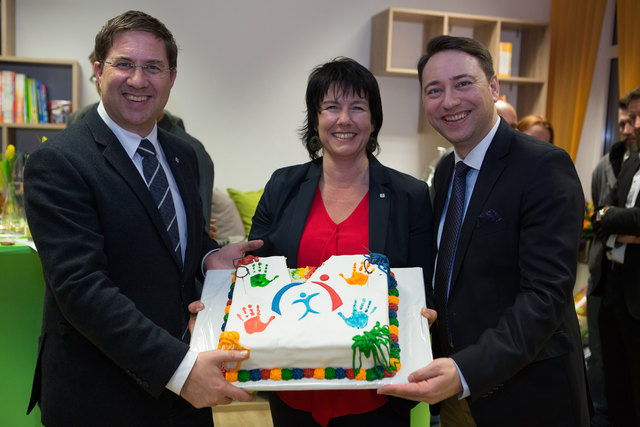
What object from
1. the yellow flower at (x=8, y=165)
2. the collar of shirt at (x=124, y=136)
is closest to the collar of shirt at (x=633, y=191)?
the collar of shirt at (x=124, y=136)

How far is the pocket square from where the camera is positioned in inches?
66.4

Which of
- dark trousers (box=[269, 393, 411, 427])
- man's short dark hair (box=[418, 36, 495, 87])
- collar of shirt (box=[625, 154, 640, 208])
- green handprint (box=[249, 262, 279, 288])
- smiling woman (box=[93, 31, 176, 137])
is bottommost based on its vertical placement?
dark trousers (box=[269, 393, 411, 427])

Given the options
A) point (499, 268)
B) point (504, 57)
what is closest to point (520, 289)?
point (499, 268)

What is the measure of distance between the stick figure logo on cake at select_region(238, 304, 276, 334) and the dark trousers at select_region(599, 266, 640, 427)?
250 centimetres

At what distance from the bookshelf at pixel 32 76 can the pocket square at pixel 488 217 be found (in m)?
3.68

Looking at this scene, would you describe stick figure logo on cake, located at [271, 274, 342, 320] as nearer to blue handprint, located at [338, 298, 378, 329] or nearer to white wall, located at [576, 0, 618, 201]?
blue handprint, located at [338, 298, 378, 329]

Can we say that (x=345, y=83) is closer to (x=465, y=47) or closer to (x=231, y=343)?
(x=465, y=47)

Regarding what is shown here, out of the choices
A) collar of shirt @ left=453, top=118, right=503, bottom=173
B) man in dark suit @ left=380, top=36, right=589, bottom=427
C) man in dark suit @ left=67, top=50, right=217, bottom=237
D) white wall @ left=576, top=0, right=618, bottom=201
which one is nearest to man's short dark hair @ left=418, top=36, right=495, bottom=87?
man in dark suit @ left=380, top=36, right=589, bottom=427

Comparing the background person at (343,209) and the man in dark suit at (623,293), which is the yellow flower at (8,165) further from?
the man in dark suit at (623,293)

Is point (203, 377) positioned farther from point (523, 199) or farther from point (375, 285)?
point (523, 199)

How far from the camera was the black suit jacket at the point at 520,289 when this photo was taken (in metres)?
1.59

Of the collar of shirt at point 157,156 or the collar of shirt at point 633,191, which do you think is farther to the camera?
the collar of shirt at point 633,191

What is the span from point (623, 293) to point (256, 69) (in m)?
3.39

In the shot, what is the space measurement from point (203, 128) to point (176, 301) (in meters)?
3.49
